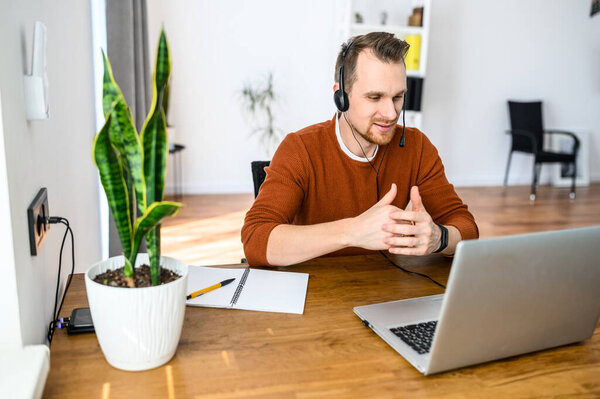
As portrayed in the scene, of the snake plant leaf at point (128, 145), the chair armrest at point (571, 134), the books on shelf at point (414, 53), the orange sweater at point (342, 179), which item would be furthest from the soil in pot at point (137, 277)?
the chair armrest at point (571, 134)

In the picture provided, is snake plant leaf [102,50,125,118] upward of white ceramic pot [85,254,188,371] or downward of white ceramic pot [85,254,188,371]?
upward

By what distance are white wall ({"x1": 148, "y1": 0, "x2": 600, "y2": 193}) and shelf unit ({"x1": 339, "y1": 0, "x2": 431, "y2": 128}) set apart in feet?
0.73

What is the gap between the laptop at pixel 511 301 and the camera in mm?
742

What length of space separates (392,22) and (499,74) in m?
1.52

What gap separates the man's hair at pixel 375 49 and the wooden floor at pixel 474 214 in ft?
6.43

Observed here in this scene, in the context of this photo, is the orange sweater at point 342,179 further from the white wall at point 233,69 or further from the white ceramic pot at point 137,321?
the white wall at point 233,69

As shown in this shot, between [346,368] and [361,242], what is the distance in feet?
1.34

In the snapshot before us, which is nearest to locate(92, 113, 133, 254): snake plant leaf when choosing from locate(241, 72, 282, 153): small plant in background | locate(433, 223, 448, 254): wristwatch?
locate(433, 223, 448, 254): wristwatch

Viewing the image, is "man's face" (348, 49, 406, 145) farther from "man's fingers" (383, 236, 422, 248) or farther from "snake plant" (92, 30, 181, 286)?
"snake plant" (92, 30, 181, 286)

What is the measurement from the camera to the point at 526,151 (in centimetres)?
561

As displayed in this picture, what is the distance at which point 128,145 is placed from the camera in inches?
32.1

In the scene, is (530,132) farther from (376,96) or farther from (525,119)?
(376,96)

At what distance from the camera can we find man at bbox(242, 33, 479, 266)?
140 cm

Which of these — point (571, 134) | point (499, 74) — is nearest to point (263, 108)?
point (499, 74)
